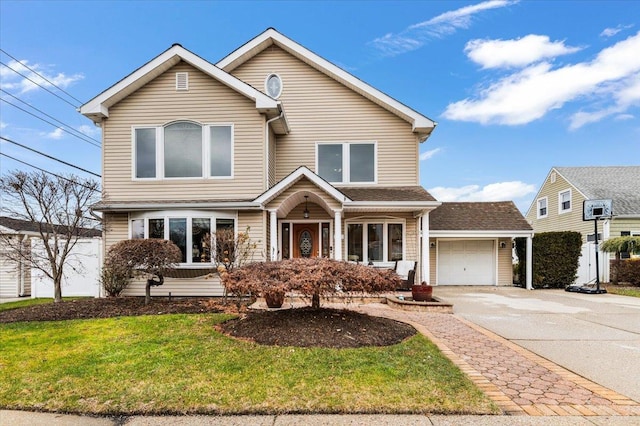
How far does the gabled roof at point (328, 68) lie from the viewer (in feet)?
40.9

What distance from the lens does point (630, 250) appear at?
1527cm

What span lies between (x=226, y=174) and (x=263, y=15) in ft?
30.0

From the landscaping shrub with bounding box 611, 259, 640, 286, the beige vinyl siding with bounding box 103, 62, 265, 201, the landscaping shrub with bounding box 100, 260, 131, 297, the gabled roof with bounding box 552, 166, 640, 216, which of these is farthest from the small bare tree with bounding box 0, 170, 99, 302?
the gabled roof with bounding box 552, 166, 640, 216

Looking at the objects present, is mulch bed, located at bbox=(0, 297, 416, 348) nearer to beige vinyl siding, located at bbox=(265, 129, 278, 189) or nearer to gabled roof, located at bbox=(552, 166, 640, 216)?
beige vinyl siding, located at bbox=(265, 129, 278, 189)

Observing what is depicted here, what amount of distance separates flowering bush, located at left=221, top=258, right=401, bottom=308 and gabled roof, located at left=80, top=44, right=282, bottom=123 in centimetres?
632

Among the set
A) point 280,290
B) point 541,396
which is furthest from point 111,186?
point 541,396

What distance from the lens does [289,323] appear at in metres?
6.06

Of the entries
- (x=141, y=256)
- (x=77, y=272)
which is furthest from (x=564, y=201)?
(x=77, y=272)

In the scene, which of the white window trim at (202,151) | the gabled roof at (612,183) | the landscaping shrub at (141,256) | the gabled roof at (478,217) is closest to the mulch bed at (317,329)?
the landscaping shrub at (141,256)

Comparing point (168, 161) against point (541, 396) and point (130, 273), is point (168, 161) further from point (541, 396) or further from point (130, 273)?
point (541, 396)

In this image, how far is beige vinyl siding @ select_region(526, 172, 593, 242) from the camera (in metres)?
19.6

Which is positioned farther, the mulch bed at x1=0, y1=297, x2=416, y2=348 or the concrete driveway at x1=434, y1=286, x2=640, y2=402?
the mulch bed at x1=0, y1=297, x2=416, y2=348

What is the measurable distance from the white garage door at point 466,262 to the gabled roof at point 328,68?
5591 mm

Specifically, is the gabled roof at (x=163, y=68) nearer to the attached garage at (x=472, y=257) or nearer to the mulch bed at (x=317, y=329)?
the mulch bed at (x=317, y=329)
